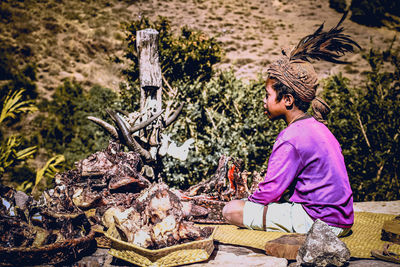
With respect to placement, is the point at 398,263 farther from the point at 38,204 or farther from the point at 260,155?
the point at 260,155

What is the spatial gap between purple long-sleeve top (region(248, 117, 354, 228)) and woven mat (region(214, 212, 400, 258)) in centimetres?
25

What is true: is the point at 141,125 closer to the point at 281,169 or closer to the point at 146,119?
the point at 146,119

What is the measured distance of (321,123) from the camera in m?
2.86

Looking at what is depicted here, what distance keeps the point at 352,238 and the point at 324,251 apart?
34.0 inches

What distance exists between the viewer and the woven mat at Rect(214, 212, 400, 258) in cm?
262

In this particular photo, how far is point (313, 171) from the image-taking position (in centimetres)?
263

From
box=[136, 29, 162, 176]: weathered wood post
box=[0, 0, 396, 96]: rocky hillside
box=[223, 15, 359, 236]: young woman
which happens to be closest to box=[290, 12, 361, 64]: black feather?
Result: box=[223, 15, 359, 236]: young woman

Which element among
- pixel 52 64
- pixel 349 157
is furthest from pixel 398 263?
pixel 52 64

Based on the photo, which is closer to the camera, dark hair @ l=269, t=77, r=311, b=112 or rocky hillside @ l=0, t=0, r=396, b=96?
dark hair @ l=269, t=77, r=311, b=112

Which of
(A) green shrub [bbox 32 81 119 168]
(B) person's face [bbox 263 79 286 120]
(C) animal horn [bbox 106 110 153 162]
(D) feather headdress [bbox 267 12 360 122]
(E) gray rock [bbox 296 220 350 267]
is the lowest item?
(A) green shrub [bbox 32 81 119 168]

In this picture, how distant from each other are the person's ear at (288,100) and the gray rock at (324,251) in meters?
1.11

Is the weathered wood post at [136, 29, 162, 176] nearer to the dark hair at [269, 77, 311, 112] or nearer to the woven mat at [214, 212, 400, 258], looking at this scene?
the woven mat at [214, 212, 400, 258]

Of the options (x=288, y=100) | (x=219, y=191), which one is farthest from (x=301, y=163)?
(x=219, y=191)

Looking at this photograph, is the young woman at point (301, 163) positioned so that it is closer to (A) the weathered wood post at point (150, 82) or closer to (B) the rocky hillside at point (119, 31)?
(A) the weathered wood post at point (150, 82)
